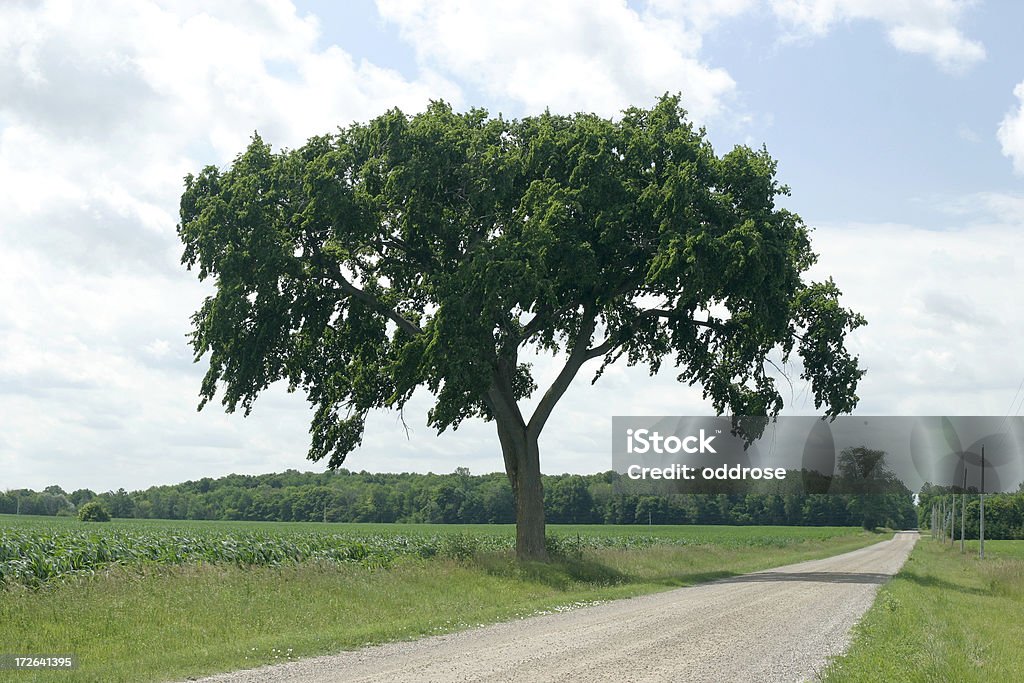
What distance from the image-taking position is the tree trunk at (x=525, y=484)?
31.9 metres

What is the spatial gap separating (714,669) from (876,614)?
865 centimetres

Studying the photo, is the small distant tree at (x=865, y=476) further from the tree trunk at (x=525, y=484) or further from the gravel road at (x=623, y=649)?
the gravel road at (x=623, y=649)

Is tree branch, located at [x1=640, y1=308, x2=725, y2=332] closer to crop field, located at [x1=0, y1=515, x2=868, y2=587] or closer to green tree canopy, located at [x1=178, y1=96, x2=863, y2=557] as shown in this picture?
green tree canopy, located at [x1=178, y1=96, x2=863, y2=557]

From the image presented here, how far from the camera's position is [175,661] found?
13.1m

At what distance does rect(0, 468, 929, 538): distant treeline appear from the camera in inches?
4542

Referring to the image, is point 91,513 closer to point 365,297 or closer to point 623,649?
point 365,297

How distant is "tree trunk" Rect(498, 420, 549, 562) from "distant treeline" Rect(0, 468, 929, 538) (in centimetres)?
8115

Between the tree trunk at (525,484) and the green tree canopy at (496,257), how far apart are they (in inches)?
2.9

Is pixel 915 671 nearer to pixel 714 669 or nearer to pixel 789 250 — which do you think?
pixel 714 669

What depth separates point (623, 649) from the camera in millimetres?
14359

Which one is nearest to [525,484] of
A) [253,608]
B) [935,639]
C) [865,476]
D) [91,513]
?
[253,608]

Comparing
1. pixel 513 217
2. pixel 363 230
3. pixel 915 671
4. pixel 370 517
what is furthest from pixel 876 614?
pixel 370 517

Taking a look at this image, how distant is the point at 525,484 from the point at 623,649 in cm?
1828

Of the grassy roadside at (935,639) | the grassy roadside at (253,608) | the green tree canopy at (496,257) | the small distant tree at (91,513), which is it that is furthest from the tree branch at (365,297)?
the small distant tree at (91,513)
